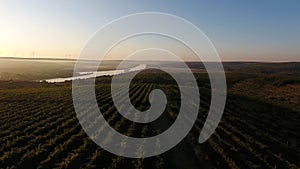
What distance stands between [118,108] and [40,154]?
16.5m

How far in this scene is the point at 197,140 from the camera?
1980 centimetres

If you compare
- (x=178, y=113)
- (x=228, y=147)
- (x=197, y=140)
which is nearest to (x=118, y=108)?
(x=178, y=113)

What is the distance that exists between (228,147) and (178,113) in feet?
37.6

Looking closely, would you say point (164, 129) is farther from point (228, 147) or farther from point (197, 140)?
point (228, 147)

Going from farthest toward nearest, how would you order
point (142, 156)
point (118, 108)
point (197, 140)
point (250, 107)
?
point (250, 107) < point (118, 108) < point (197, 140) < point (142, 156)

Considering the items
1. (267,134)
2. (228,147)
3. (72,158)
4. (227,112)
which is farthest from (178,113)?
(72,158)

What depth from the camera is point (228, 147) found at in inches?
715

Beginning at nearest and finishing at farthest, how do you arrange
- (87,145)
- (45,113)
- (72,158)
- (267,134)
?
(72,158) → (87,145) → (267,134) → (45,113)

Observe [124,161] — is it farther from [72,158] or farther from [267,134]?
[267,134]

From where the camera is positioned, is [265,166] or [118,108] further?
[118,108]

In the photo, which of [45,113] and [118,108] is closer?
[45,113]

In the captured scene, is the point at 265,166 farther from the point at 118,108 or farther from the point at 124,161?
the point at 118,108

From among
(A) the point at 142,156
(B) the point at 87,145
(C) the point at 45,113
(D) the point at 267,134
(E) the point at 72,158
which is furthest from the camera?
(C) the point at 45,113

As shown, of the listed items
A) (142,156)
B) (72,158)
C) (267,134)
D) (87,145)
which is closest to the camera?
(72,158)
